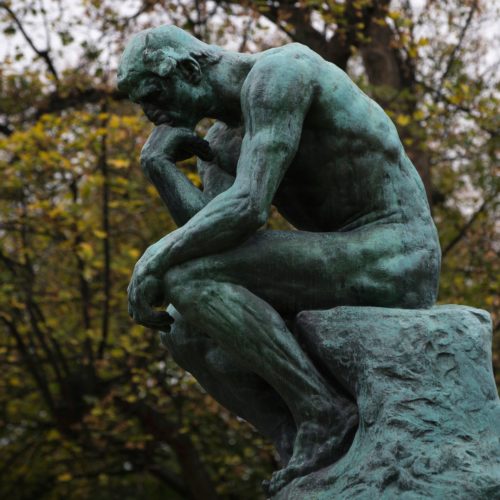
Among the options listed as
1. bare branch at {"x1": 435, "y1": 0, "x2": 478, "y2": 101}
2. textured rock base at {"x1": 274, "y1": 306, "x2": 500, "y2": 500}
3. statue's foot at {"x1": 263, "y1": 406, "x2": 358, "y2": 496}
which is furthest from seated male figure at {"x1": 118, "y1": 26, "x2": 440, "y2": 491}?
bare branch at {"x1": 435, "y1": 0, "x2": 478, "y2": 101}

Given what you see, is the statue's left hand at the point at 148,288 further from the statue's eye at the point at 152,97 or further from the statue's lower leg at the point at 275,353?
the statue's eye at the point at 152,97

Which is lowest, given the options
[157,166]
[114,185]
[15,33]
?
[157,166]

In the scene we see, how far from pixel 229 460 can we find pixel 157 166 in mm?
8683

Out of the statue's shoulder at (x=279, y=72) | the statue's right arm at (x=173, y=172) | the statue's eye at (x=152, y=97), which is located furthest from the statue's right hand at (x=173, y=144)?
the statue's shoulder at (x=279, y=72)

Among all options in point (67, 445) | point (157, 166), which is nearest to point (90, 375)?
point (67, 445)

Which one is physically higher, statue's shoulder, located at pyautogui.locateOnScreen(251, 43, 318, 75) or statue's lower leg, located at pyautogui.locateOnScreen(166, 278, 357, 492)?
statue's shoulder, located at pyautogui.locateOnScreen(251, 43, 318, 75)

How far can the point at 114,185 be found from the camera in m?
12.1

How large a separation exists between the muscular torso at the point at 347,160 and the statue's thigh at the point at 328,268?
152 mm

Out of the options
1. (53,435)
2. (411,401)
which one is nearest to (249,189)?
(411,401)

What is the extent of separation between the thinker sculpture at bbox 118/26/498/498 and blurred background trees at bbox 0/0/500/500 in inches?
247

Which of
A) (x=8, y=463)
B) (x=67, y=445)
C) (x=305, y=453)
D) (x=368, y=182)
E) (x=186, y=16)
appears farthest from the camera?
(x=8, y=463)

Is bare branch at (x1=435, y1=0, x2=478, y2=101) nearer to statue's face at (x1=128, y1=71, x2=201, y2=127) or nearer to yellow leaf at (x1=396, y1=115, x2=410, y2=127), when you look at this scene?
yellow leaf at (x1=396, y1=115, x2=410, y2=127)

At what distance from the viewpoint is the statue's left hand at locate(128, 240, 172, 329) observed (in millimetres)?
4207

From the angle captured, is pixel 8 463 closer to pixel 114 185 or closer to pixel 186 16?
pixel 114 185
